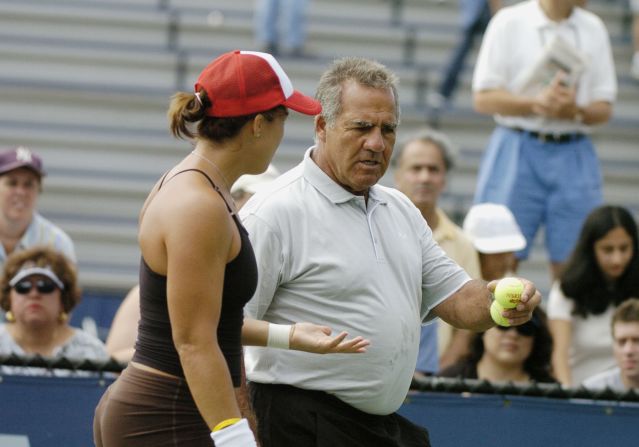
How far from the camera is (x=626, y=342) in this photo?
5.66m

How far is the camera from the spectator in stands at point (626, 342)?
5.65 metres

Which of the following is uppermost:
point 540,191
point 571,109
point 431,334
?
point 571,109

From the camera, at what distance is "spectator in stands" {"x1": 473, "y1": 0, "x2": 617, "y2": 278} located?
691 cm

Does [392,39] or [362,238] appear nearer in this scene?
[362,238]

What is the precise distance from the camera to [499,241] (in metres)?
6.53

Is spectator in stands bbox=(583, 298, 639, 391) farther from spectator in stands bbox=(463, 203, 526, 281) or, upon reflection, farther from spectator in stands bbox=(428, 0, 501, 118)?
spectator in stands bbox=(428, 0, 501, 118)

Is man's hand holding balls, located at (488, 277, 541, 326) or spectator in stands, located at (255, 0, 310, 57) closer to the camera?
man's hand holding balls, located at (488, 277, 541, 326)

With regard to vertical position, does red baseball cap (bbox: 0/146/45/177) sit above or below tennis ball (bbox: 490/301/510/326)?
below

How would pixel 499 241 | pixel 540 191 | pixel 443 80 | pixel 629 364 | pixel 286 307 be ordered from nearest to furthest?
pixel 286 307
pixel 629 364
pixel 499 241
pixel 540 191
pixel 443 80

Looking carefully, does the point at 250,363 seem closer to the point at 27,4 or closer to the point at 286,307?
the point at 286,307

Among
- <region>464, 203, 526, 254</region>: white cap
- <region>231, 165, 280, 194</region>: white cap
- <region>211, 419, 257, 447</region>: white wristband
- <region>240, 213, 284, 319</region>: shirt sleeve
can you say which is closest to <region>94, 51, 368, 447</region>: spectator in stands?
<region>211, 419, 257, 447</region>: white wristband

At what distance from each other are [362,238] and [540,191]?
10.7ft

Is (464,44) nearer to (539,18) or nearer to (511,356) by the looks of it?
(539,18)

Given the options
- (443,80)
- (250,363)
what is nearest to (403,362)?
(250,363)
